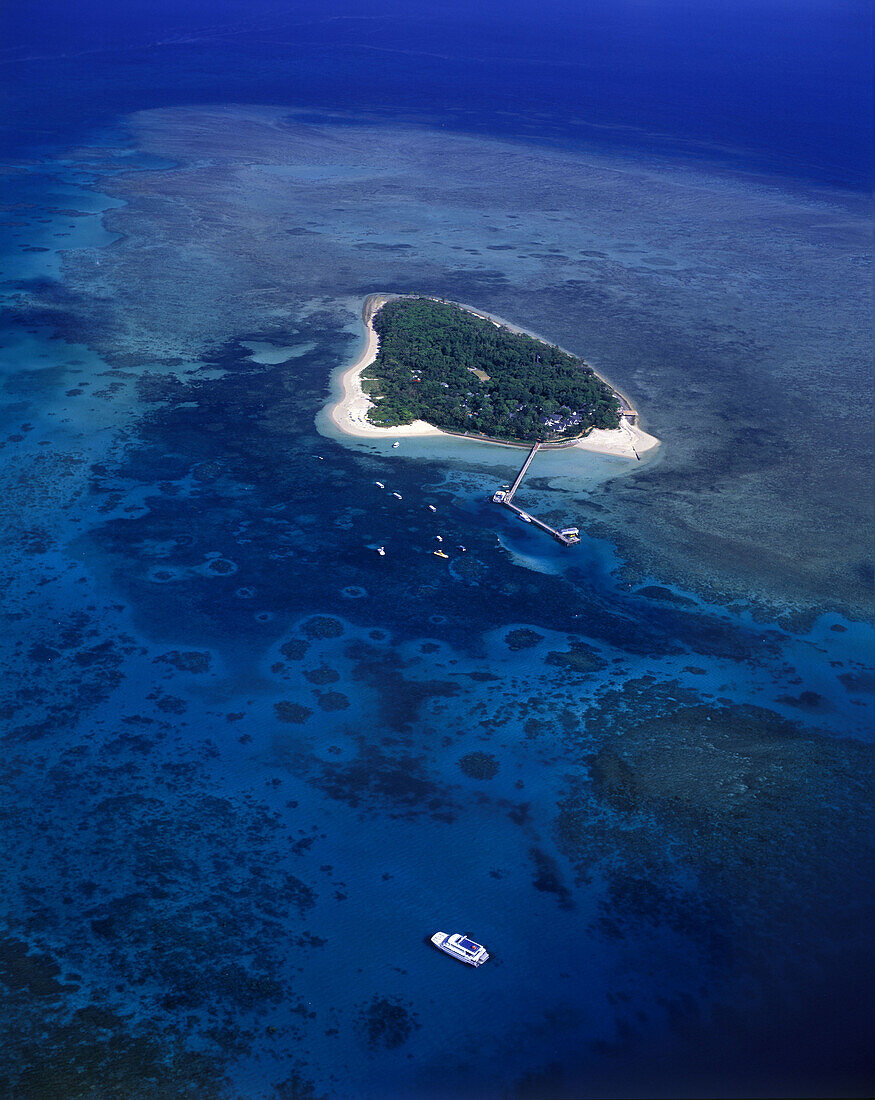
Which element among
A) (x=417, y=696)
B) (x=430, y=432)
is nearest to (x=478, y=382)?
(x=430, y=432)

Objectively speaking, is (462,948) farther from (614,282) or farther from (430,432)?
(614,282)

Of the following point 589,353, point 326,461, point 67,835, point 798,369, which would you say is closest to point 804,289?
point 798,369

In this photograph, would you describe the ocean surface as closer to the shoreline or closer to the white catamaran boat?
the white catamaran boat

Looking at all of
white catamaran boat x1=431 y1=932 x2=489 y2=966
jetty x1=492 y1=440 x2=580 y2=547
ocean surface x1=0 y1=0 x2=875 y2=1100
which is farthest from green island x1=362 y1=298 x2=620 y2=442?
white catamaran boat x1=431 y1=932 x2=489 y2=966

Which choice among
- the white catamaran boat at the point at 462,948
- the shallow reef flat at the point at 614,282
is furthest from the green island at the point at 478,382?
the white catamaran boat at the point at 462,948

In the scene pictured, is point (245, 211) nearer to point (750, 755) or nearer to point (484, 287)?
point (484, 287)

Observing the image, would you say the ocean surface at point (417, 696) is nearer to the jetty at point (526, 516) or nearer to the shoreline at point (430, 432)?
the jetty at point (526, 516)
